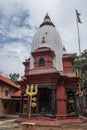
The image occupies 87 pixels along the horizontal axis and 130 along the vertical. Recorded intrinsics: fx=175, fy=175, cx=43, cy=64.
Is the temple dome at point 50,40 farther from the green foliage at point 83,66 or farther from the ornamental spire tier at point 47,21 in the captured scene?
the green foliage at point 83,66

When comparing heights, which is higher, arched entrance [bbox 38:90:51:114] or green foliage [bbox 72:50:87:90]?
green foliage [bbox 72:50:87:90]

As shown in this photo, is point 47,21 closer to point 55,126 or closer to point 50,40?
point 50,40

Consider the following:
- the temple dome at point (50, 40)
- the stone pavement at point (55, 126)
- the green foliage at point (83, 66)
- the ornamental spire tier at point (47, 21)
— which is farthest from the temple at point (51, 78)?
the green foliage at point (83, 66)

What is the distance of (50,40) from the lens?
26.2m

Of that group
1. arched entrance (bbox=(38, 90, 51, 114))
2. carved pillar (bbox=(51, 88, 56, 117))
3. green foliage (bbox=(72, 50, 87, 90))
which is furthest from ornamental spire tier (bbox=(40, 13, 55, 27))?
green foliage (bbox=(72, 50, 87, 90))

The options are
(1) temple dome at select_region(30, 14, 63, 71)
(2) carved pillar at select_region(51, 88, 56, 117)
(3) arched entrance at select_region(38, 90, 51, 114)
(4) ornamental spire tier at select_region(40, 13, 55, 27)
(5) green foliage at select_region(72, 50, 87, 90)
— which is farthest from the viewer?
(5) green foliage at select_region(72, 50, 87, 90)

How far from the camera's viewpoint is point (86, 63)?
38.9m

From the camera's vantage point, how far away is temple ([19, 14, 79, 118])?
68.2ft

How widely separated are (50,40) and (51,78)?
757 cm

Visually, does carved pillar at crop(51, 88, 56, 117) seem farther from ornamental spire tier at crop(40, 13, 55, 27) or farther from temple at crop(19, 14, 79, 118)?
ornamental spire tier at crop(40, 13, 55, 27)

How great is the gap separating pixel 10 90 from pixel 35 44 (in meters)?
15.6

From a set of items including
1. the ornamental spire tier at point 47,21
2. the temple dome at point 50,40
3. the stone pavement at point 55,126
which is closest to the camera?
the stone pavement at point 55,126

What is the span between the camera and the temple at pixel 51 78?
20.8 m

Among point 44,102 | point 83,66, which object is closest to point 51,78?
point 44,102
